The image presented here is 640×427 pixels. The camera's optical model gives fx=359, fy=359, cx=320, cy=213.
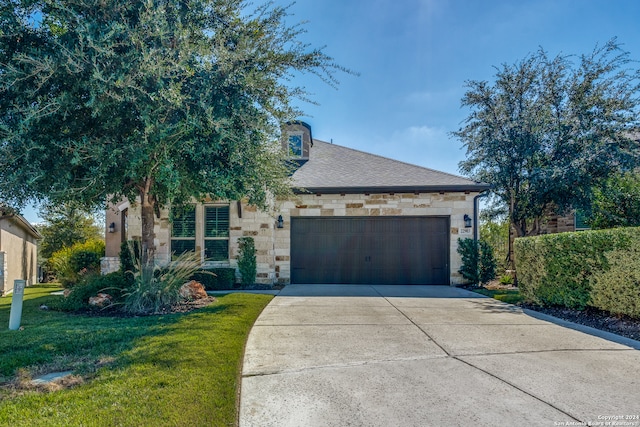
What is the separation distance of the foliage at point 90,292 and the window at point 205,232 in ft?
10.3

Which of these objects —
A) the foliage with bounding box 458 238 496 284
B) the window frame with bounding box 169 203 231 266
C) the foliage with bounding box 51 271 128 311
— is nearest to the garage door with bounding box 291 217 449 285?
the foliage with bounding box 458 238 496 284

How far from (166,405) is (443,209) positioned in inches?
369

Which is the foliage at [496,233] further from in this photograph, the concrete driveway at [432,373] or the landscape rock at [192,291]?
the landscape rock at [192,291]

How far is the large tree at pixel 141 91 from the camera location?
5109 millimetres

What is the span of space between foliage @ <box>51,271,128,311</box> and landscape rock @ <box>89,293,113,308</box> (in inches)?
4.2

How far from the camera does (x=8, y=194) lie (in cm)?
597

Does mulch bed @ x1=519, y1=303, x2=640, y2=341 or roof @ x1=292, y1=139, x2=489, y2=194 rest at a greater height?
roof @ x1=292, y1=139, x2=489, y2=194

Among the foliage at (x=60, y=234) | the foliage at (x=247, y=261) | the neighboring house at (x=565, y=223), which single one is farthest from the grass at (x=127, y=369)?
the foliage at (x=60, y=234)

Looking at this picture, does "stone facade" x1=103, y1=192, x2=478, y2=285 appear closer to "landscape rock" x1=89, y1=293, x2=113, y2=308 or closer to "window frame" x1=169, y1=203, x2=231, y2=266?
"window frame" x1=169, y1=203, x2=231, y2=266

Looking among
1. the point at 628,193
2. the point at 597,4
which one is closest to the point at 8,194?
the point at 597,4

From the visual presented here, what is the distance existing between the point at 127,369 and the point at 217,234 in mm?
7459

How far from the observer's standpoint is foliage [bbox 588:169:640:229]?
8.59 m

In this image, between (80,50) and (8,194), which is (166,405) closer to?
(80,50)

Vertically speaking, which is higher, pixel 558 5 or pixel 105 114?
pixel 558 5
